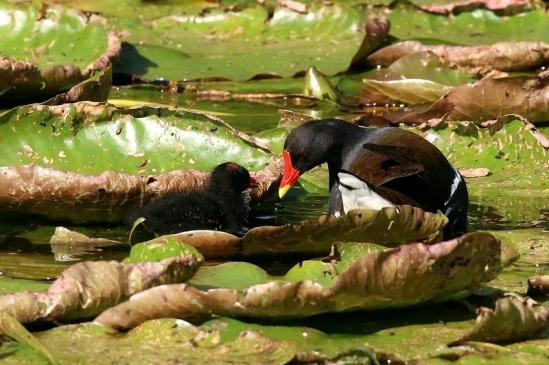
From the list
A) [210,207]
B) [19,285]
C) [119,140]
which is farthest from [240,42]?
[19,285]

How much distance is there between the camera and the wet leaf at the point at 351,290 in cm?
258

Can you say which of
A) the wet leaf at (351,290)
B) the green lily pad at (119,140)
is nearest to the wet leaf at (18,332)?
the wet leaf at (351,290)

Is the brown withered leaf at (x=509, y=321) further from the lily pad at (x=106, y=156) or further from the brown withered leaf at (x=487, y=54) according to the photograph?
the brown withered leaf at (x=487, y=54)

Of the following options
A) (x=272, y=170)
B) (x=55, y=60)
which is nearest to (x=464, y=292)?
(x=272, y=170)

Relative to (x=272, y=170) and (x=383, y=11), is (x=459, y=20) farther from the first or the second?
(x=272, y=170)

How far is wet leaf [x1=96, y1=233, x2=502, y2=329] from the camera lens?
8.46 feet

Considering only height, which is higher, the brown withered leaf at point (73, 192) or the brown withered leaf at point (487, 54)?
the brown withered leaf at point (487, 54)

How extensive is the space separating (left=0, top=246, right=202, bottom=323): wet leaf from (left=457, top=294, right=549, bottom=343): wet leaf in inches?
24.7

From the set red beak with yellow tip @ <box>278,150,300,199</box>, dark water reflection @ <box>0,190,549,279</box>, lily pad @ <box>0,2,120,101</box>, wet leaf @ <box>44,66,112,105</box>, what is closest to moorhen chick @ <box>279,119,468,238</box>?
red beak with yellow tip @ <box>278,150,300,199</box>

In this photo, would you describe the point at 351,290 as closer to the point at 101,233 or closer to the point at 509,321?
the point at 509,321

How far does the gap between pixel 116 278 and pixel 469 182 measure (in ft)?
6.52

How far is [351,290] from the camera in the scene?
2.62 meters

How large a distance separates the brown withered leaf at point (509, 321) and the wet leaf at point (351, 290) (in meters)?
0.13

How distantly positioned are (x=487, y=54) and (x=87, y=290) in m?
3.58
